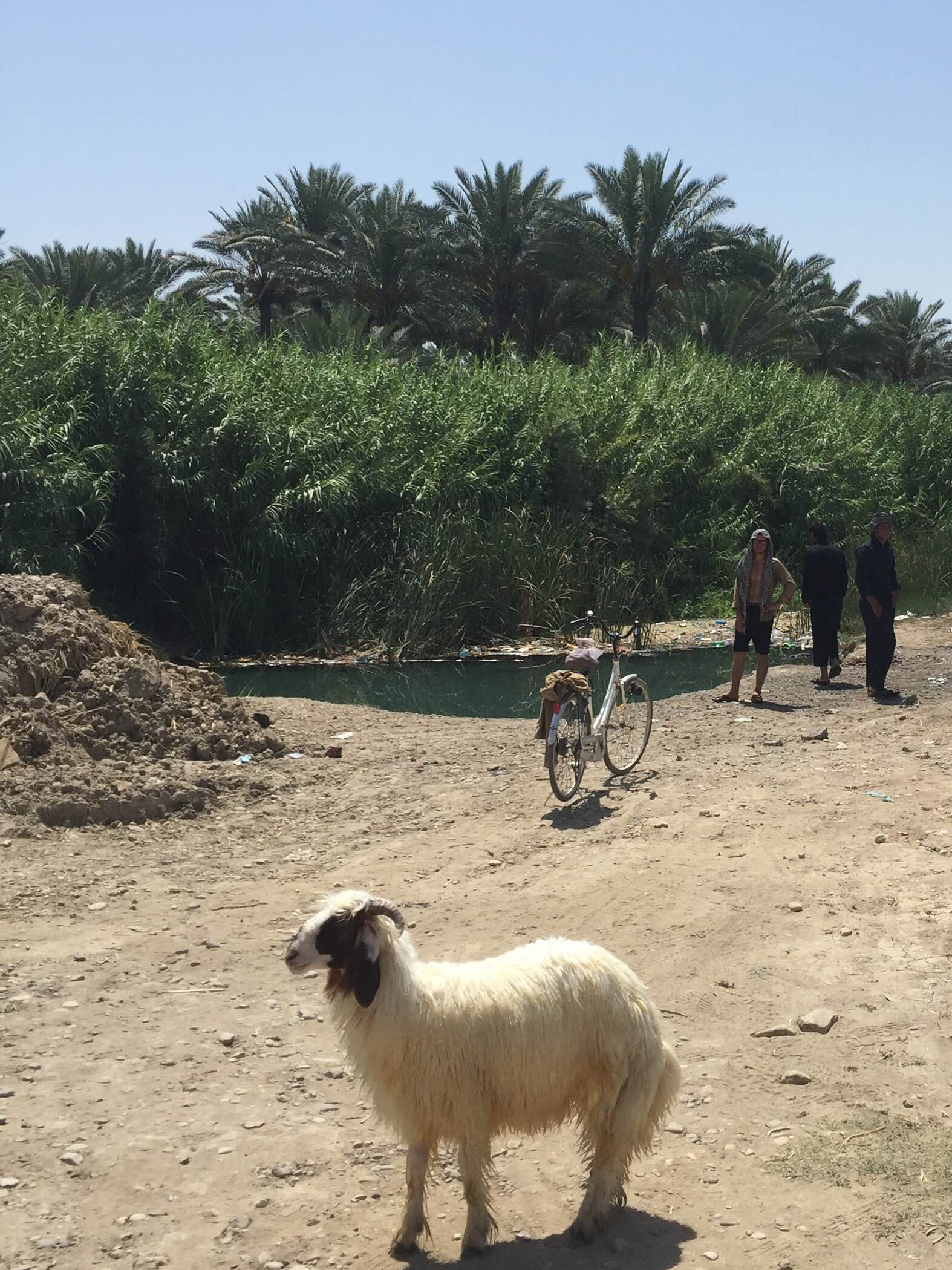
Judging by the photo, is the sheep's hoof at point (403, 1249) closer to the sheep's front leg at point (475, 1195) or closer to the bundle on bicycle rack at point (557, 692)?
the sheep's front leg at point (475, 1195)

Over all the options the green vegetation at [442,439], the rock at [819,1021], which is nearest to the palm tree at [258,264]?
the green vegetation at [442,439]

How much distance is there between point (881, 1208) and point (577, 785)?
4940 millimetres

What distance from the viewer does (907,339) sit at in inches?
2031

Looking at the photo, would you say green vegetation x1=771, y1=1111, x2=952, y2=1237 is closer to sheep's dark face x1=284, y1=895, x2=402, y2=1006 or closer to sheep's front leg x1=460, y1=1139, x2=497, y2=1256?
sheep's front leg x1=460, y1=1139, x2=497, y2=1256

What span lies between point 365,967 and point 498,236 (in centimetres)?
3364

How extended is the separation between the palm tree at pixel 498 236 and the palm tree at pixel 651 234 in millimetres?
1230

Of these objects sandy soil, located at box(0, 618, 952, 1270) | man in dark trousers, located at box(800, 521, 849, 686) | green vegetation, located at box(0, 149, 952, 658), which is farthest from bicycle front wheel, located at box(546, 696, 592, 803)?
green vegetation, located at box(0, 149, 952, 658)

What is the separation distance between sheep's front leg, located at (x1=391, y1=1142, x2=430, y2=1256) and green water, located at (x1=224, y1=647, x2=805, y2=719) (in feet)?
35.9

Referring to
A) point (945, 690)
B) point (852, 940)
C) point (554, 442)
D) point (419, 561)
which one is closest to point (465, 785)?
point (852, 940)

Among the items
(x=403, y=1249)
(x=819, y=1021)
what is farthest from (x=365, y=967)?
(x=819, y=1021)

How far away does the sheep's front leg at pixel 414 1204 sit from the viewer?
390 centimetres

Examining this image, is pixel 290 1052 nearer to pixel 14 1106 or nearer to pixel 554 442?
pixel 14 1106

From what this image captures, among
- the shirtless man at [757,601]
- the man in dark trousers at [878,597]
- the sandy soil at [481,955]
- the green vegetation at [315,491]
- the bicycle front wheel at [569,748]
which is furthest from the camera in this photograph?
the green vegetation at [315,491]

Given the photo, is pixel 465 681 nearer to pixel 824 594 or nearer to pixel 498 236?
pixel 824 594
